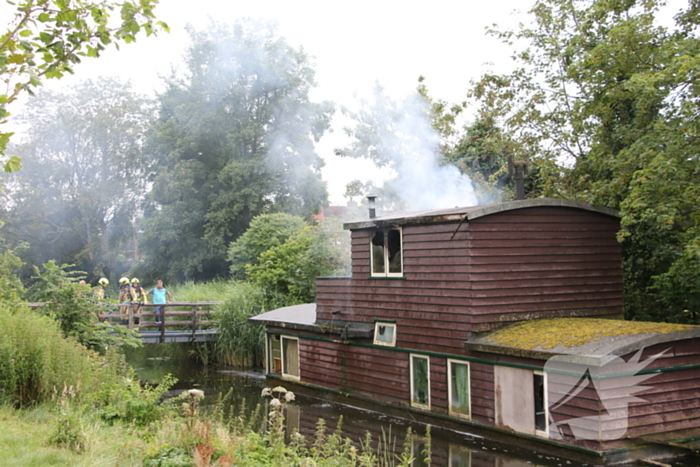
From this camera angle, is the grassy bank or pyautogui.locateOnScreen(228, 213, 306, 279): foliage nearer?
the grassy bank

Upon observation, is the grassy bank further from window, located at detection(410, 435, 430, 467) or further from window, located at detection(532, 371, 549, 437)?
window, located at detection(532, 371, 549, 437)

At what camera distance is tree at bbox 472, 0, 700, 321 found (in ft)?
39.1

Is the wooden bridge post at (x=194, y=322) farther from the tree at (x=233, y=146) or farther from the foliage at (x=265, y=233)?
the tree at (x=233, y=146)

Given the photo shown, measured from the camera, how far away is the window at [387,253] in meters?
13.6

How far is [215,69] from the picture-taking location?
36812 mm

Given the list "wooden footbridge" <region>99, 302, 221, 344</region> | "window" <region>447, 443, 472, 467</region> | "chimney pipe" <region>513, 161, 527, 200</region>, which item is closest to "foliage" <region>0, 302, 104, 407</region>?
"window" <region>447, 443, 472, 467</region>

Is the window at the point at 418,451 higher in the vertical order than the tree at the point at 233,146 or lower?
lower

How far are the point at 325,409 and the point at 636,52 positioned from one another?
11083 mm

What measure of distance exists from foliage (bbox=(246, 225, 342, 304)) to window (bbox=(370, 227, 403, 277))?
26.0ft

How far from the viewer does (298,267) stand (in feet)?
74.2

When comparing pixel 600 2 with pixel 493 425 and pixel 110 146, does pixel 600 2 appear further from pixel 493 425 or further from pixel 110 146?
pixel 110 146

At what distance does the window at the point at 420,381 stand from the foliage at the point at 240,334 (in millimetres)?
8701

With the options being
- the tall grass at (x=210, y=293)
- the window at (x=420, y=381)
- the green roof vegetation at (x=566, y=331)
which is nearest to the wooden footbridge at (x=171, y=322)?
the tall grass at (x=210, y=293)

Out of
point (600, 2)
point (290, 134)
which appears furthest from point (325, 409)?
point (290, 134)
